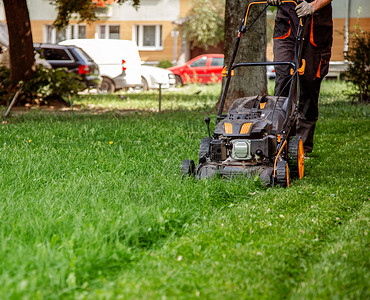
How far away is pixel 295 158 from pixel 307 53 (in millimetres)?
1671

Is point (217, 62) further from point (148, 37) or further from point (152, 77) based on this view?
point (148, 37)

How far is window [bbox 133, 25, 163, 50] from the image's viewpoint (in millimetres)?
34906

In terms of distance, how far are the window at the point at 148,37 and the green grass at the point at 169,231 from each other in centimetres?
2964

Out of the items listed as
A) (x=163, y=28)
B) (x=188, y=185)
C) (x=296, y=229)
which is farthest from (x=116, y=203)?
(x=163, y=28)

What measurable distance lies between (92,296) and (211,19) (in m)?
30.0

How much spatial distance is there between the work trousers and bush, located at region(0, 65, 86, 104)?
7.79m

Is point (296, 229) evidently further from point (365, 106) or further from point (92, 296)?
point (365, 106)

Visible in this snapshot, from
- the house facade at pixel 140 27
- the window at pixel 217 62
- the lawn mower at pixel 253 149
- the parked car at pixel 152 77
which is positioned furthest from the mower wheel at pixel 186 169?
the house facade at pixel 140 27

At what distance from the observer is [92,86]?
17.9m

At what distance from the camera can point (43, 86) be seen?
13.1 meters

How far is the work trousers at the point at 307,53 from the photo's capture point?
614 cm

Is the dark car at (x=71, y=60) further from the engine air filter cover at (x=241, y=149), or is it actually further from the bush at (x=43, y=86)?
the engine air filter cover at (x=241, y=149)

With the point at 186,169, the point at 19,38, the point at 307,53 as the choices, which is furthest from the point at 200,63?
the point at 186,169

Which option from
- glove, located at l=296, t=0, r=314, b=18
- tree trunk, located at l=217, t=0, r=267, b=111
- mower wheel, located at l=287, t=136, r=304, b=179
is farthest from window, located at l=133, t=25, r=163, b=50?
mower wheel, located at l=287, t=136, r=304, b=179
